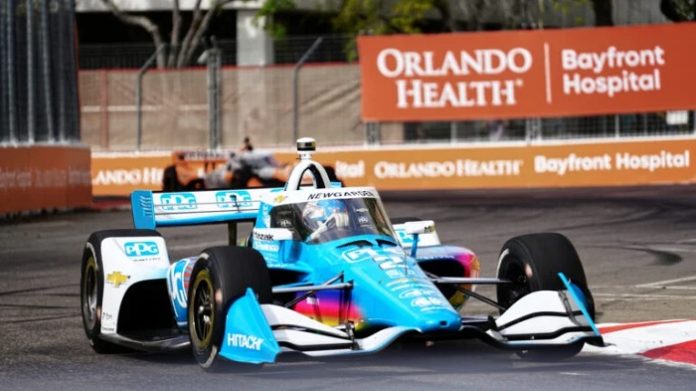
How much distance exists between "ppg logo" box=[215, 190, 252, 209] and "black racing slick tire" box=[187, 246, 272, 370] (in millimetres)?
2184

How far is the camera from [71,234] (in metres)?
21.3

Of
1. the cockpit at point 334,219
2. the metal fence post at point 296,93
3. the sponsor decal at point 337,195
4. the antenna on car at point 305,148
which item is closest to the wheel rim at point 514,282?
the cockpit at point 334,219

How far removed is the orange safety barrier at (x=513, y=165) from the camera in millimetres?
30719

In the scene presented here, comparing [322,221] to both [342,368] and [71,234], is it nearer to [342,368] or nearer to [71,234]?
[342,368]

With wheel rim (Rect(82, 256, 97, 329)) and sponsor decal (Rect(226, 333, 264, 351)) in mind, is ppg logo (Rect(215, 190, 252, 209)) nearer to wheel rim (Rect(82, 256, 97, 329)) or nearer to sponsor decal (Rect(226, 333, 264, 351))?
wheel rim (Rect(82, 256, 97, 329))

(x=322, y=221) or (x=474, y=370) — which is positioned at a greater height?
(x=322, y=221)

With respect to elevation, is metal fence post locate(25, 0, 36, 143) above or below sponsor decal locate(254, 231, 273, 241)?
above

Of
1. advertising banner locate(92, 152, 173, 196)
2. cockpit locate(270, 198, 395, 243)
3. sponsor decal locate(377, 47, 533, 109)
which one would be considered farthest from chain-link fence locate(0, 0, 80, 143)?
cockpit locate(270, 198, 395, 243)

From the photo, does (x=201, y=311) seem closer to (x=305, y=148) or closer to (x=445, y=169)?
(x=305, y=148)

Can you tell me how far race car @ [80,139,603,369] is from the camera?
796cm

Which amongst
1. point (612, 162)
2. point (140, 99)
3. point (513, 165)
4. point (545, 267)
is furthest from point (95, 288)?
point (140, 99)

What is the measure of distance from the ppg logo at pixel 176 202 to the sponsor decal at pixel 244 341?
9.29 ft

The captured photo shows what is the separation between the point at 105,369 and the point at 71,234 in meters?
12.7

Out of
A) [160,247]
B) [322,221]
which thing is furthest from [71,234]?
[322,221]
